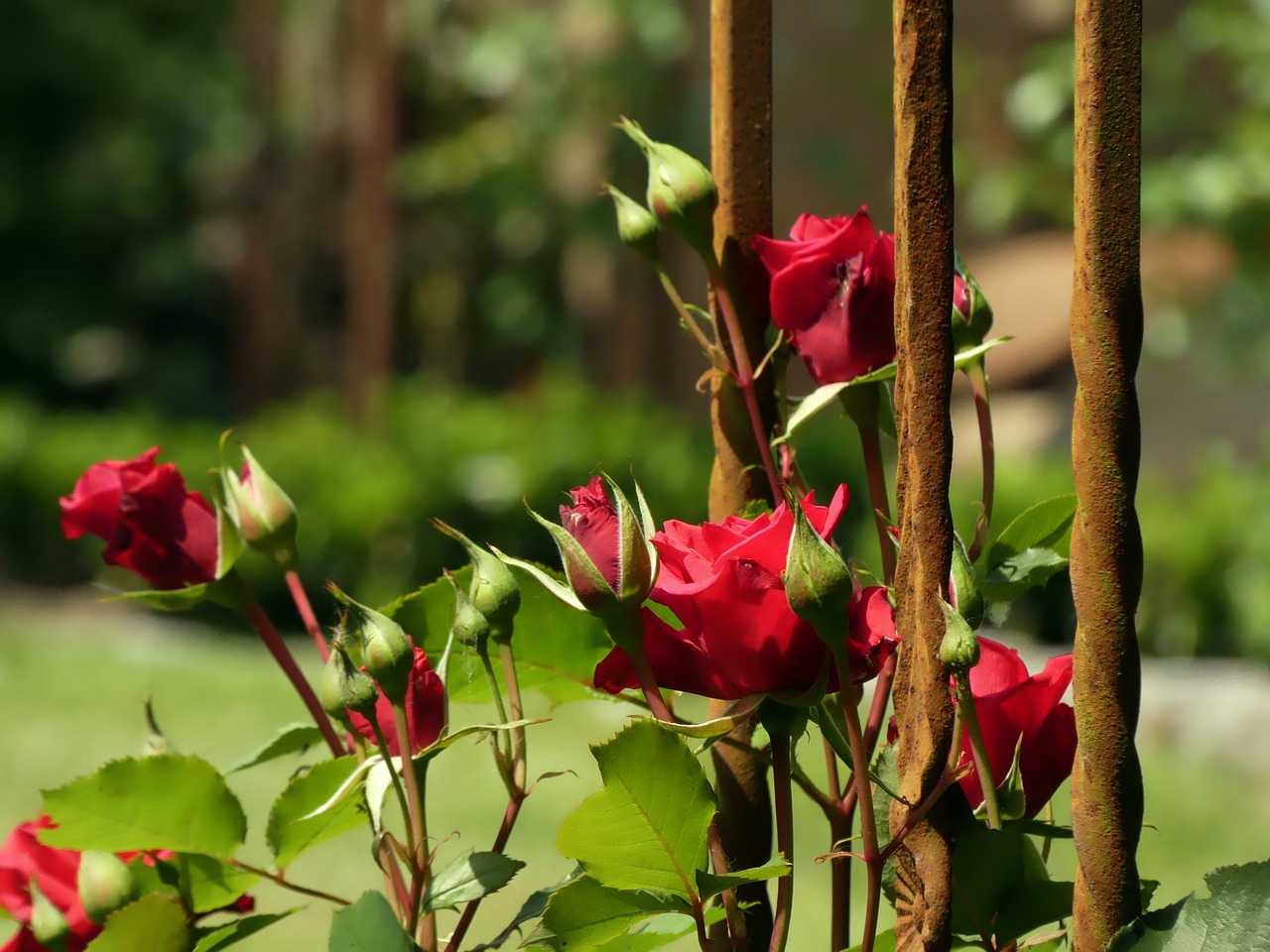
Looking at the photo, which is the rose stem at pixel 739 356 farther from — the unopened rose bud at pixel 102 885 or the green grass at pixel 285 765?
the green grass at pixel 285 765

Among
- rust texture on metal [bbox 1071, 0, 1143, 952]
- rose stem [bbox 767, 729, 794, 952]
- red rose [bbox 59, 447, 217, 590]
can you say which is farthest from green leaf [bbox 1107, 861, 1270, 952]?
red rose [bbox 59, 447, 217, 590]

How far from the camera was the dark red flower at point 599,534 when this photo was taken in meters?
0.53

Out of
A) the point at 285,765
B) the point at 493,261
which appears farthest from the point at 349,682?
the point at 493,261

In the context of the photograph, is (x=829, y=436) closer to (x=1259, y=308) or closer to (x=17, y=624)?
(x=1259, y=308)

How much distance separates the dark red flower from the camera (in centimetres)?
53

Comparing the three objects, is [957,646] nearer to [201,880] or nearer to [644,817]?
[644,817]

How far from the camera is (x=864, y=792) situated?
1.70 feet

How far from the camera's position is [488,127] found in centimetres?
730

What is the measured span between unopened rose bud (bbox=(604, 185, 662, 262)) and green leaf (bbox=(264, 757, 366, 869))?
0.26m

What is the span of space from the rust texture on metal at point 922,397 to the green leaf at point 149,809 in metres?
0.29

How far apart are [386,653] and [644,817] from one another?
117 millimetres

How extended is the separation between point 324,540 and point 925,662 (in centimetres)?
486

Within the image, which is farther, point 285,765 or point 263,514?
point 285,765

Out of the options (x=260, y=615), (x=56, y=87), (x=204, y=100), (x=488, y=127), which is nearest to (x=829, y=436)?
(x=488, y=127)
